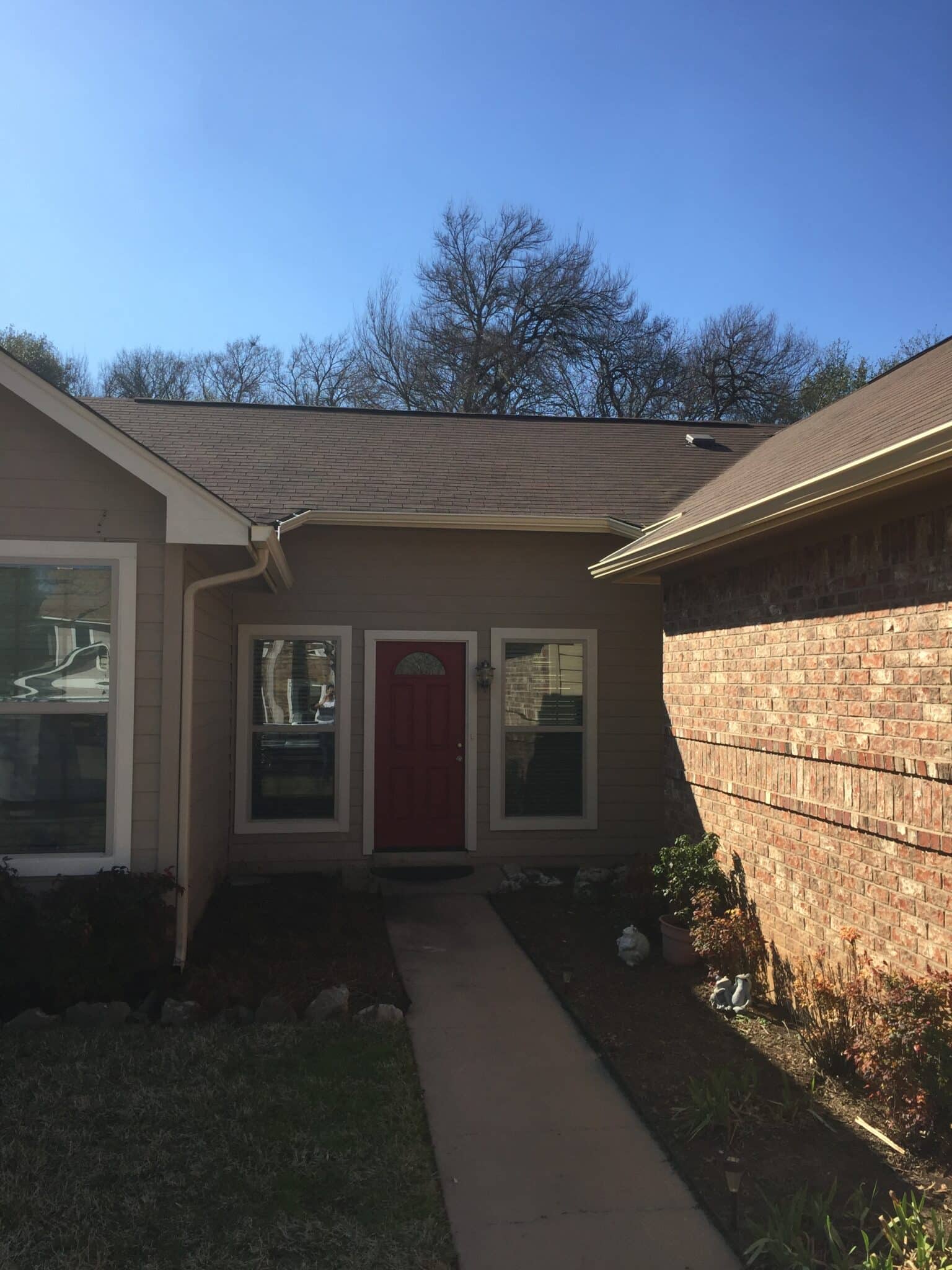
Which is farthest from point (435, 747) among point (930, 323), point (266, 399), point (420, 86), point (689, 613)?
point (930, 323)

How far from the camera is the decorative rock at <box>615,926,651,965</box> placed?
21.4 ft

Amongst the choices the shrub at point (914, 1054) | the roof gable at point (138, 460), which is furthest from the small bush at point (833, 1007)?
the roof gable at point (138, 460)

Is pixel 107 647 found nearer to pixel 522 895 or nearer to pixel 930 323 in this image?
pixel 522 895

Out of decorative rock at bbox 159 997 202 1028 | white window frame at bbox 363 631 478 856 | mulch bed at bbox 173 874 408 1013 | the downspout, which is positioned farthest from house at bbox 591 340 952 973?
decorative rock at bbox 159 997 202 1028

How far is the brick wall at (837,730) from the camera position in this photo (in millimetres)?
4391

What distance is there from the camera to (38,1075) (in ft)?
15.2

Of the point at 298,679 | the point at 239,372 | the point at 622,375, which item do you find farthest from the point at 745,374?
the point at 298,679

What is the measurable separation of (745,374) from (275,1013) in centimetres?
2377

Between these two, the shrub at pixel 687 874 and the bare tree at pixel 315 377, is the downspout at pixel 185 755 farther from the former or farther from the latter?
the bare tree at pixel 315 377

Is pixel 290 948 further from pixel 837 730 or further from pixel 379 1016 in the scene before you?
pixel 837 730

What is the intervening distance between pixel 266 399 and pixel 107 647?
22.9 m

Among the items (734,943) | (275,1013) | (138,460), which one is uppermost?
(138,460)

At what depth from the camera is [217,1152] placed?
399cm

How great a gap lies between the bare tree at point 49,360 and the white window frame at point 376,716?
20641 mm
